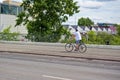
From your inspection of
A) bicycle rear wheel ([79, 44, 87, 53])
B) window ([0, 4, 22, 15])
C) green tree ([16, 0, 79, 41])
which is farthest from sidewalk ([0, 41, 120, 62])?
window ([0, 4, 22, 15])

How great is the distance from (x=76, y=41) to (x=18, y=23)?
37.4m

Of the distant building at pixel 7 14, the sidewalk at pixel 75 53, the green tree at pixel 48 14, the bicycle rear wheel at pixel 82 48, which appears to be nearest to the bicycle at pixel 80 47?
the bicycle rear wheel at pixel 82 48

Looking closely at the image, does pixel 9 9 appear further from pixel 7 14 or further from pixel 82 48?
pixel 82 48

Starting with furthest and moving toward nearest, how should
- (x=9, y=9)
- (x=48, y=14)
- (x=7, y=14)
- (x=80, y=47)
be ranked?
(x=9, y=9)
(x=7, y=14)
(x=48, y=14)
(x=80, y=47)

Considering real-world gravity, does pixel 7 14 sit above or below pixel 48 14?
above

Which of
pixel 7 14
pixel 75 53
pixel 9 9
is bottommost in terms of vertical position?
pixel 75 53

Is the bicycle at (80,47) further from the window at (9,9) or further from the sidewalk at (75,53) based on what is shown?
the window at (9,9)

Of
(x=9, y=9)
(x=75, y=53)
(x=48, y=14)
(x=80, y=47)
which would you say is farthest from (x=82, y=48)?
(x=9, y=9)

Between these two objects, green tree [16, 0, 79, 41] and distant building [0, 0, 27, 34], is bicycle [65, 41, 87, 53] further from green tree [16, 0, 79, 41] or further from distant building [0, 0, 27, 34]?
distant building [0, 0, 27, 34]

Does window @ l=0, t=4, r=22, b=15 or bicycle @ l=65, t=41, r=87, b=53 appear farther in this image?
window @ l=0, t=4, r=22, b=15

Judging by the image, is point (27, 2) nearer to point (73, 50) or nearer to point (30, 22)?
point (30, 22)

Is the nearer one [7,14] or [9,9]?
[7,14]

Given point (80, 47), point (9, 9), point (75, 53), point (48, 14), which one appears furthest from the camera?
point (9, 9)

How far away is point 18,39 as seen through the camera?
1841 inches
